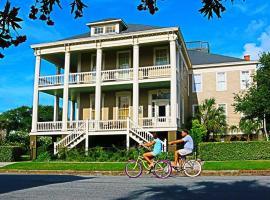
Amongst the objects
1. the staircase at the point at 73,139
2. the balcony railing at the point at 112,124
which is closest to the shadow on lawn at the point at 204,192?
the balcony railing at the point at 112,124

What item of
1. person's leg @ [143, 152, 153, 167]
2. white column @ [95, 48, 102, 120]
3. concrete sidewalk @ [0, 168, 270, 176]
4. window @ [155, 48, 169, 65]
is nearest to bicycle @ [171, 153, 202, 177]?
concrete sidewalk @ [0, 168, 270, 176]

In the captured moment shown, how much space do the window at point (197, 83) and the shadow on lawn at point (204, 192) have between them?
2545 centimetres

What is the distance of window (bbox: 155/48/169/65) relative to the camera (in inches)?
1161

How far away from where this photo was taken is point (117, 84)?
91.5 ft

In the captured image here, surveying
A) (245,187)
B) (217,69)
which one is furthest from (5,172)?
(217,69)

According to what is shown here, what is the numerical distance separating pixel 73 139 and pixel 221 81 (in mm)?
15548

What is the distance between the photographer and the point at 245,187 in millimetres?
10422

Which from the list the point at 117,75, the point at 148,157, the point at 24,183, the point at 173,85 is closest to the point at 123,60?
the point at 117,75

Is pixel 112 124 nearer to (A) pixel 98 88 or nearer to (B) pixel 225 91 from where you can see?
(A) pixel 98 88

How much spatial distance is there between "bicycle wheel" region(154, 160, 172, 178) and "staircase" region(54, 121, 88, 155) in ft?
42.9

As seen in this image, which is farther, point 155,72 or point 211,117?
point 211,117

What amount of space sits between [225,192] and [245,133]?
2354 centimetres

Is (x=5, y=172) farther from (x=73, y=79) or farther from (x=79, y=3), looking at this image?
(x=79, y=3)

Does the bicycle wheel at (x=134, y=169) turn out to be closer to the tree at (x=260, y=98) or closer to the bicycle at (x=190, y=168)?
the bicycle at (x=190, y=168)
